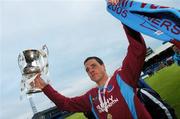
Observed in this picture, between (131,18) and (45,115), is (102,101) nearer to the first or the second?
(131,18)

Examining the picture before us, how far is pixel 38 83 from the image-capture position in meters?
5.82

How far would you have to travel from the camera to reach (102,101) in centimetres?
529

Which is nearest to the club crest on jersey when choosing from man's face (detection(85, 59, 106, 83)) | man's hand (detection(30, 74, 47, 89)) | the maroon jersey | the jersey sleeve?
the maroon jersey

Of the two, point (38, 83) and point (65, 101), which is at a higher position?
point (38, 83)

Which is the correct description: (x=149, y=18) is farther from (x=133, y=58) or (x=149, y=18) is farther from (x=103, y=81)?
(x=103, y=81)

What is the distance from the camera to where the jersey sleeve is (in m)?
5.86

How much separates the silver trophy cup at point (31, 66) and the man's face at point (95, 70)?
2.04 ft

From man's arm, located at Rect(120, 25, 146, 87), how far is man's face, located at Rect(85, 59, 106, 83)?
28 cm

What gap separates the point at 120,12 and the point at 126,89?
932mm

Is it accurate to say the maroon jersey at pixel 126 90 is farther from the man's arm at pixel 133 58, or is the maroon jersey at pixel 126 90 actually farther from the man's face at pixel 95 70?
the man's face at pixel 95 70

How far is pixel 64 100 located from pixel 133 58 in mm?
1489

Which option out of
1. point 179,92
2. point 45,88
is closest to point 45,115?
point 45,88

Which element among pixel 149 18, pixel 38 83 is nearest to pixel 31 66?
pixel 38 83

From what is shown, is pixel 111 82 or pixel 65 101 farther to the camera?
pixel 65 101
